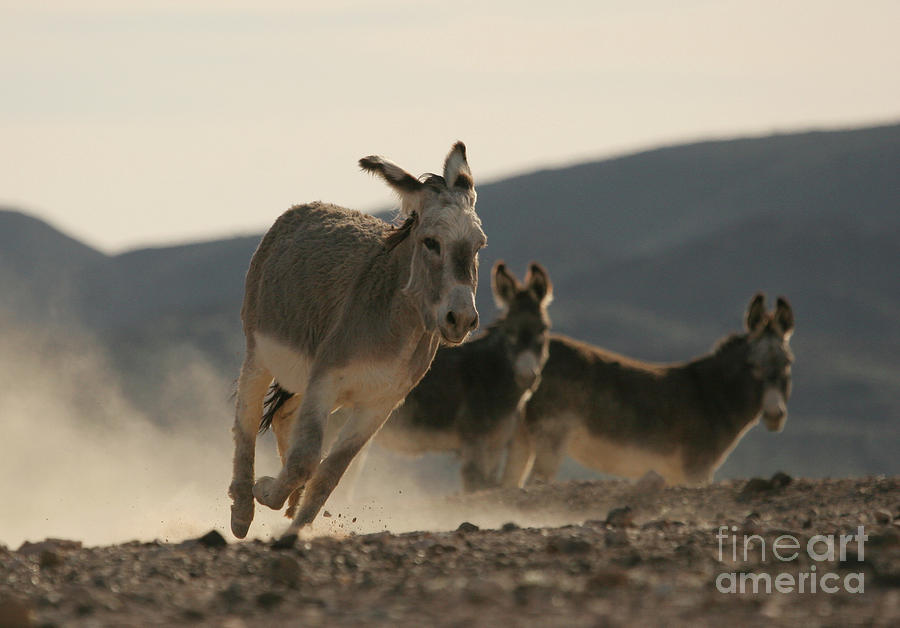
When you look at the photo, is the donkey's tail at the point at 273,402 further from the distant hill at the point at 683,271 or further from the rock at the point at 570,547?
the distant hill at the point at 683,271

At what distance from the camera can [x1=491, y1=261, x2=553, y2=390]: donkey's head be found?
628 inches

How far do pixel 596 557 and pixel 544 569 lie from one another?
381mm

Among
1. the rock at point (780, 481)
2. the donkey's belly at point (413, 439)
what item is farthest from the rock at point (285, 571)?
the donkey's belly at point (413, 439)

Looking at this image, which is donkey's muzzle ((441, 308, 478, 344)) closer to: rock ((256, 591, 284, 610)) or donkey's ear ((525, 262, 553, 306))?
rock ((256, 591, 284, 610))

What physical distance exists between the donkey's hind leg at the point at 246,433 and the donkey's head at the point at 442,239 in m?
1.96

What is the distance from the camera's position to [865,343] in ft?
253

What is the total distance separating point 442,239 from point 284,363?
208 centimetres

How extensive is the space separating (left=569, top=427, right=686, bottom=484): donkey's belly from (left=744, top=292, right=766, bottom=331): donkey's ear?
6.78ft

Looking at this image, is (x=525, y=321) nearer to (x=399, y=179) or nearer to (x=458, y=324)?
(x=399, y=179)

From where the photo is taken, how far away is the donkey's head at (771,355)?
57.2ft

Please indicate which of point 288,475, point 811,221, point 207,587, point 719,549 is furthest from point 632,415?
point 811,221

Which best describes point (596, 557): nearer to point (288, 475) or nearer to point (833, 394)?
point (288, 475)

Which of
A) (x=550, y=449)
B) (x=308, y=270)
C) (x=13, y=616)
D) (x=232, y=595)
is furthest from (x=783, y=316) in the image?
(x=13, y=616)

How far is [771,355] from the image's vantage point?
692 inches
